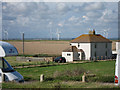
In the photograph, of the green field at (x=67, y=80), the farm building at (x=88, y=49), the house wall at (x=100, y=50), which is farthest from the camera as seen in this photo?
the house wall at (x=100, y=50)

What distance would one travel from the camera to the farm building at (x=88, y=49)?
44.2 metres

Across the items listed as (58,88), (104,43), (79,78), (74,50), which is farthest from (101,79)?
(104,43)

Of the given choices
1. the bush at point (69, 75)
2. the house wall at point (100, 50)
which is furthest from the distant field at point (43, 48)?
the bush at point (69, 75)

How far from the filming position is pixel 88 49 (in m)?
45.8

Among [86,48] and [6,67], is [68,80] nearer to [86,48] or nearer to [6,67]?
[6,67]

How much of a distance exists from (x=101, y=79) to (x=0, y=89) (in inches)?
349

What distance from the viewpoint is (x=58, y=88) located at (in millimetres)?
11578

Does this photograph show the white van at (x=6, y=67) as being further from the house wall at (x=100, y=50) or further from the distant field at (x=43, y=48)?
the distant field at (x=43, y=48)

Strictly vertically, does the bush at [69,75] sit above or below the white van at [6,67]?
below

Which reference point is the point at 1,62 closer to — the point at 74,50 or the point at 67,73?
the point at 67,73

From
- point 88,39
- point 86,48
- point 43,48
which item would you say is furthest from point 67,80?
point 43,48

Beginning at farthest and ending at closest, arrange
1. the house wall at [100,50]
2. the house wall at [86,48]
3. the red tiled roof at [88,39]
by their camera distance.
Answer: the red tiled roof at [88,39] → the house wall at [100,50] → the house wall at [86,48]

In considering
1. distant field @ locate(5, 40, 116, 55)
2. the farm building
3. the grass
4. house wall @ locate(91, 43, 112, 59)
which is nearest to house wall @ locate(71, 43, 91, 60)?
the farm building

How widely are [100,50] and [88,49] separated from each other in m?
3.44
